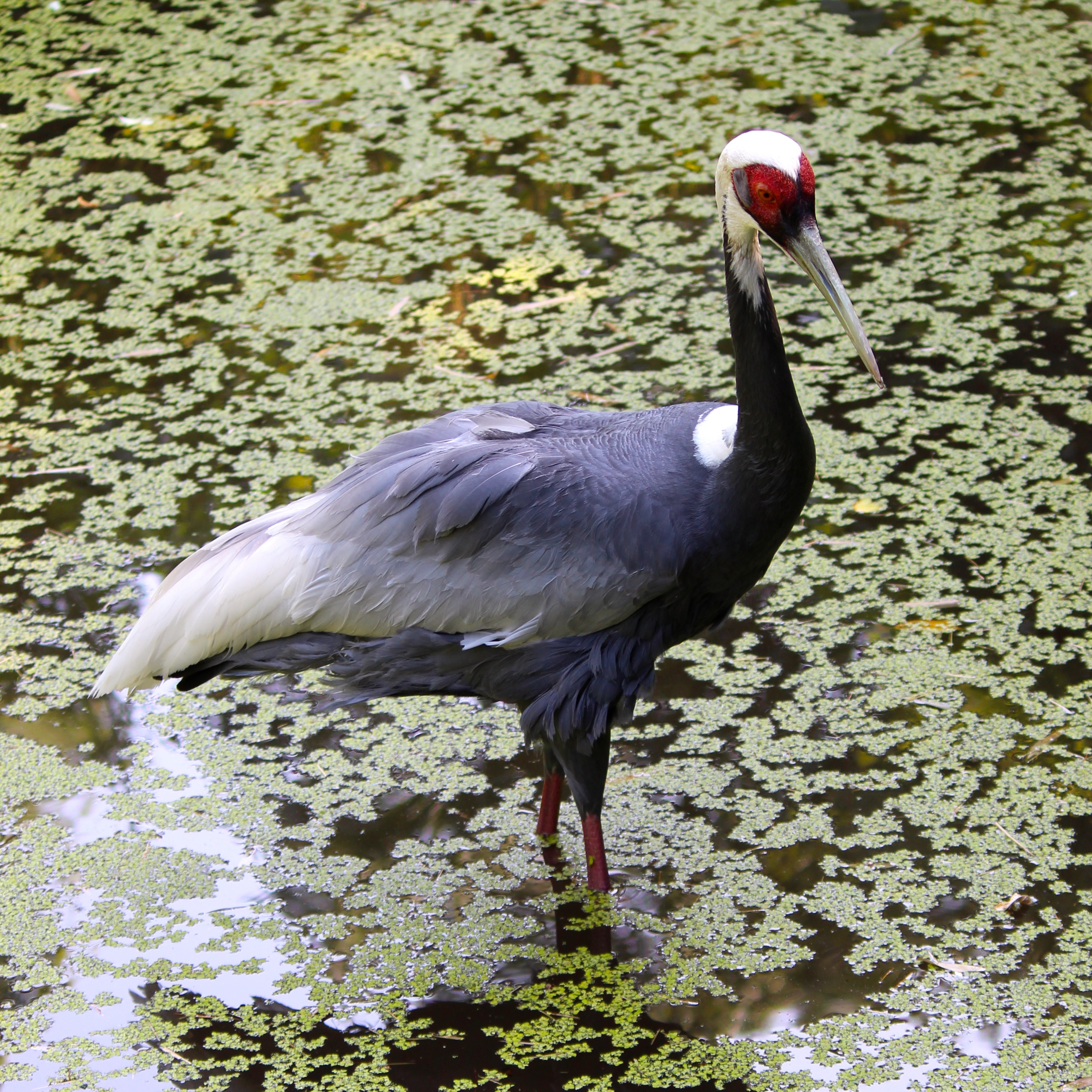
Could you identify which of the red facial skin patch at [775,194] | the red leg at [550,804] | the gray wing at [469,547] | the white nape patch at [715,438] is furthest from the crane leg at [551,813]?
the red facial skin patch at [775,194]

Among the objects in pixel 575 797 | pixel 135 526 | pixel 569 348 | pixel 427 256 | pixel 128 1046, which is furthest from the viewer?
pixel 427 256

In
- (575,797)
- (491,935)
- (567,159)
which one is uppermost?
(567,159)

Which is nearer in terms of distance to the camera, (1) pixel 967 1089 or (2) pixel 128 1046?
(1) pixel 967 1089

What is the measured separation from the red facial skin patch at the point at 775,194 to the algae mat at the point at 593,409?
1222 mm

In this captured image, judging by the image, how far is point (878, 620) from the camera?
351cm

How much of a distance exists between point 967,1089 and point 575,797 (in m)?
0.88

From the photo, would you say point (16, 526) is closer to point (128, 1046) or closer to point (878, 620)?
point (128, 1046)

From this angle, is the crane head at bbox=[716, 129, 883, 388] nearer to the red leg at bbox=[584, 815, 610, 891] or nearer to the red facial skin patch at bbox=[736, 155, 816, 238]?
the red facial skin patch at bbox=[736, 155, 816, 238]

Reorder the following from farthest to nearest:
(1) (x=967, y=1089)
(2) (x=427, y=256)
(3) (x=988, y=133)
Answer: (3) (x=988, y=133)
(2) (x=427, y=256)
(1) (x=967, y=1089)

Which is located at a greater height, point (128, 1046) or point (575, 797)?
point (575, 797)

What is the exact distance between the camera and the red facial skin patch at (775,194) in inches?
98.7

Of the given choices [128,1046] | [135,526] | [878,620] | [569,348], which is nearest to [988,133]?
[569,348]

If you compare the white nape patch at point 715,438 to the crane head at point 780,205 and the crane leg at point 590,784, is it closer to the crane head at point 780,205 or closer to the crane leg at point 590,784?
the crane head at point 780,205

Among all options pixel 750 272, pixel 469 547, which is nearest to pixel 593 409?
pixel 469 547
